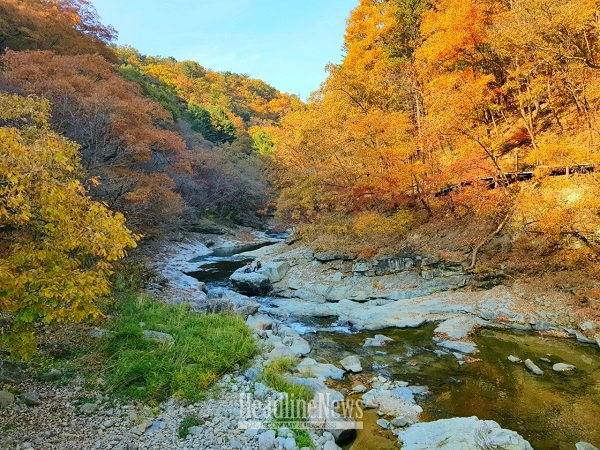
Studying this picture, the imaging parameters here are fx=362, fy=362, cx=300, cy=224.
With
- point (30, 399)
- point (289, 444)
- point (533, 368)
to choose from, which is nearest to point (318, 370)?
point (289, 444)

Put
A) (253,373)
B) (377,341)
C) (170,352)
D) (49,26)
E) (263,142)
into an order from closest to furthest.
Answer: (253,373) < (170,352) < (377,341) < (49,26) < (263,142)

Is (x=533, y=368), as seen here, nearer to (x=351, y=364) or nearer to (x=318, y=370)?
(x=351, y=364)

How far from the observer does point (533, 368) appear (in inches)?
308

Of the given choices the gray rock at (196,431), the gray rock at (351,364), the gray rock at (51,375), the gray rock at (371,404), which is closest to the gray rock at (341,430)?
the gray rock at (371,404)

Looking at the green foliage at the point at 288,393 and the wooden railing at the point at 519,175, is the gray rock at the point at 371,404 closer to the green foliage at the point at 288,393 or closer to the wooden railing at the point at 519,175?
the green foliage at the point at 288,393

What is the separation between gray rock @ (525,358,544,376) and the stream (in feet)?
0.41

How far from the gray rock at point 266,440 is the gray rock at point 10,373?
4002mm

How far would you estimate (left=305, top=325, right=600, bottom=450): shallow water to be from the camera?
582 cm

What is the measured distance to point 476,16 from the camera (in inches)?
626

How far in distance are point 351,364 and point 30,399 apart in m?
5.91

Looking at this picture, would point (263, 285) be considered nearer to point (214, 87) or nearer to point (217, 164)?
point (217, 164)

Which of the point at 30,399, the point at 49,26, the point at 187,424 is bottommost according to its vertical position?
the point at 187,424

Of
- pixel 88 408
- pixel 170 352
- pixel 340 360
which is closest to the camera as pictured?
pixel 88 408

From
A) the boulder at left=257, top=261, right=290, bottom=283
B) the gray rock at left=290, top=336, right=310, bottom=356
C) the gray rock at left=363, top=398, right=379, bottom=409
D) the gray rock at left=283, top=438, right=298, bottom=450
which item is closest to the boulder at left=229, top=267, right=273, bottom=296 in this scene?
the boulder at left=257, top=261, right=290, bottom=283
